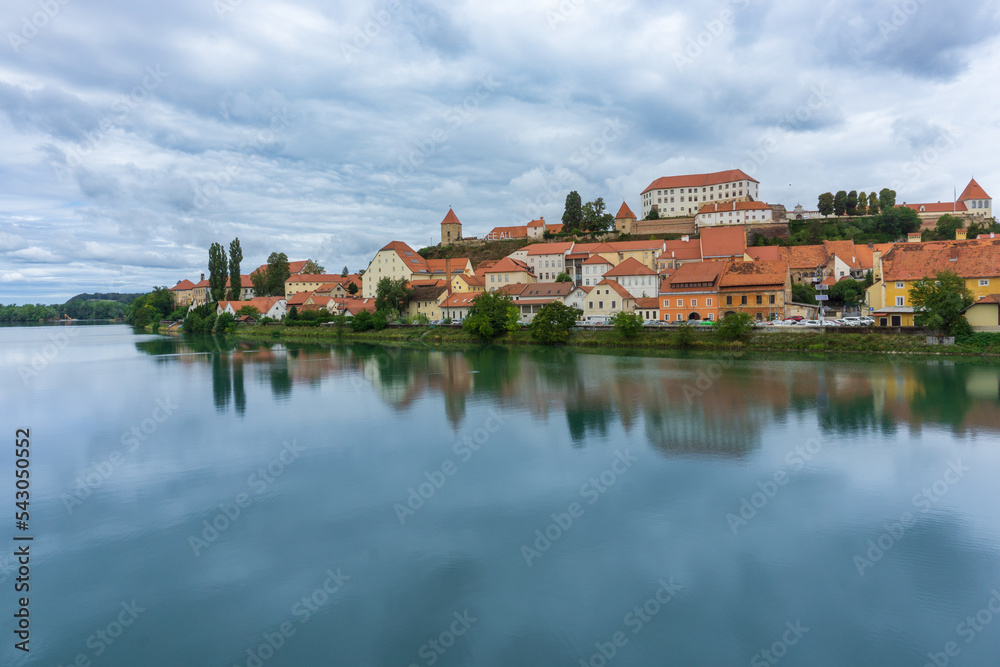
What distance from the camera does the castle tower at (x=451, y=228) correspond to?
275 feet

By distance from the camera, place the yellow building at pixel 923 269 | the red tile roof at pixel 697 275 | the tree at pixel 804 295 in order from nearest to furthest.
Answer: the yellow building at pixel 923 269
the red tile roof at pixel 697 275
the tree at pixel 804 295

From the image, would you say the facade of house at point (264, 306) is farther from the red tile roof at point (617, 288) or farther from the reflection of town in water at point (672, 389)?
the red tile roof at point (617, 288)

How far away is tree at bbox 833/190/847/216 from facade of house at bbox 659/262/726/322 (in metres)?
30.3

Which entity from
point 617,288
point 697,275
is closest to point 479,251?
point 617,288

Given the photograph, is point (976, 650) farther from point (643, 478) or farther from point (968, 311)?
point (968, 311)

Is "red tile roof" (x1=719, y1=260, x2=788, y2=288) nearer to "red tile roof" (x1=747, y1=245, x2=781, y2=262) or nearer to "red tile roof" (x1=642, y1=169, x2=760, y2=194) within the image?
"red tile roof" (x1=747, y1=245, x2=781, y2=262)

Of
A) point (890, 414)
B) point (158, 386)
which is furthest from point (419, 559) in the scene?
point (158, 386)

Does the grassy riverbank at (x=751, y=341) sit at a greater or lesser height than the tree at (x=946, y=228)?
lesser

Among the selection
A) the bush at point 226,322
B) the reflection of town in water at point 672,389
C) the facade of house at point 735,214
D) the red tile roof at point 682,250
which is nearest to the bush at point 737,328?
the reflection of town in water at point 672,389

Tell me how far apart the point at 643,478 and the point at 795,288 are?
3713 centimetres

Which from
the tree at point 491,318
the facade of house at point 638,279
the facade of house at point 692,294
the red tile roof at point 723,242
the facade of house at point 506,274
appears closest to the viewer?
the facade of house at point 692,294

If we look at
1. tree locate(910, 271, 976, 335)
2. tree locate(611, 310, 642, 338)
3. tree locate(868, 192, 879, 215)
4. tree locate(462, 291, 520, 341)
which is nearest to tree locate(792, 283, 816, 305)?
tree locate(910, 271, 976, 335)

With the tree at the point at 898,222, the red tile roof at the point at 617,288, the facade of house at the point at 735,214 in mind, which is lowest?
the red tile roof at the point at 617,288

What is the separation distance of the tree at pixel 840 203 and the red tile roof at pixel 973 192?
15.4 metres
